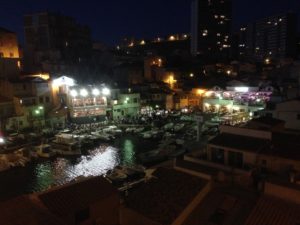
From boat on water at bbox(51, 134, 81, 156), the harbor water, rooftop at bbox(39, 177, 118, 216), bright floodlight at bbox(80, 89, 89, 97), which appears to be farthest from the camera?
bright floodlight at bbox(80, 89, 89, 97)

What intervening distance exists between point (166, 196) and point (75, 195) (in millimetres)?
4480

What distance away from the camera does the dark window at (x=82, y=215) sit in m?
12.6

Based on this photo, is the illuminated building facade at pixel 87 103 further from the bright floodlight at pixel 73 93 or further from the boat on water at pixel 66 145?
the boat on water at pixel 66 145

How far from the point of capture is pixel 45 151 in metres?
34.2

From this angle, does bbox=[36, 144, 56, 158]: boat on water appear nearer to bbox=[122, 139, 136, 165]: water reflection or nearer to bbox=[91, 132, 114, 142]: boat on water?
bbox=[91, 132, 114, 142]: boat on water

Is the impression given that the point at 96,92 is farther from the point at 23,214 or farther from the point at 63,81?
the point at 23,214

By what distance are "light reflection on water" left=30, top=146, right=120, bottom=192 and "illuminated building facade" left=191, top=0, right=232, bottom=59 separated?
7689cm

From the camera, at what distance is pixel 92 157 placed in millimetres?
33719

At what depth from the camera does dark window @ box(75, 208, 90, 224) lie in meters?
12.6

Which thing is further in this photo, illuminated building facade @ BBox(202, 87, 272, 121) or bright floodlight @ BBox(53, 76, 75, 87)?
bright floodlight @ BBox(53, 76, 75, 87)

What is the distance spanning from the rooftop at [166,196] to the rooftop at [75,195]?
4.77 feet

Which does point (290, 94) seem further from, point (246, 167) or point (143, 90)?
point (143, 90)

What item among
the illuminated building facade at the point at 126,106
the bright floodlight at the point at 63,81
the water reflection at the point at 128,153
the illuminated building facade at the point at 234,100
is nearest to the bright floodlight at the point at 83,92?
the bright floodlight at the point at 63,81

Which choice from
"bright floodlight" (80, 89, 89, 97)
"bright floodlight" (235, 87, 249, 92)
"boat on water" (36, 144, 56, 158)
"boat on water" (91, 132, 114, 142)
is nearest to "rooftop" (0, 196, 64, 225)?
"boat on water" (36, 144, 56, 158)
